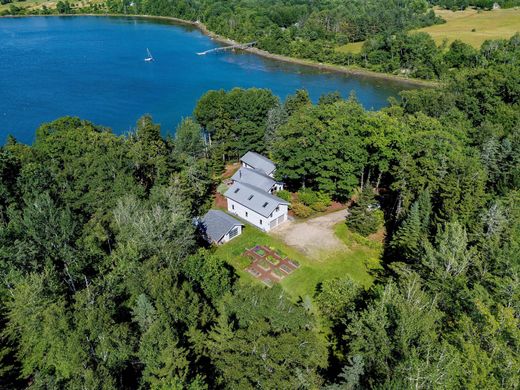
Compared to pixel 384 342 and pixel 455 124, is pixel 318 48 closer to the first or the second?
pixel 455 124

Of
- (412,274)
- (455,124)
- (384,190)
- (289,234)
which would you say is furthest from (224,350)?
(455,124)

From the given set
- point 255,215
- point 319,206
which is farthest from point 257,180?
point 319,206

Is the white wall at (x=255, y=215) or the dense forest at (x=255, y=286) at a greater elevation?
the dense forest at (x=255, y=286)

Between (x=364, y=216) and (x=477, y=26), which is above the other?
(x=477, y=26)

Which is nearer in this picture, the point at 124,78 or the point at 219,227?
the point at 219,227

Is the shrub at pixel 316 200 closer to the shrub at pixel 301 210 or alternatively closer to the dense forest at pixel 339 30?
the shrub at pixel 301 210

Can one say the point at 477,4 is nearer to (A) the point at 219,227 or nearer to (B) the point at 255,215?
(B) the point at 255,215

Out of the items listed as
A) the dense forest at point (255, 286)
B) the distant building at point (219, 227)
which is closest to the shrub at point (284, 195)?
the dense forest at point (255, 286)

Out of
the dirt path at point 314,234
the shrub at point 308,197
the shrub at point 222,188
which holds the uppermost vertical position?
the shrub at point 308,197
